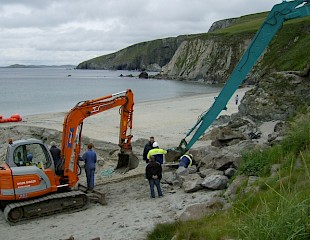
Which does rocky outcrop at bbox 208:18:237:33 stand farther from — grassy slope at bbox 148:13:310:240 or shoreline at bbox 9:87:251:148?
grassy slope at bbox 148:13:310:240

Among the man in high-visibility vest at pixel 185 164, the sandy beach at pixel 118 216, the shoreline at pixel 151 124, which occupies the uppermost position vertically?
the man in high-visibility vest at pixel 185 164

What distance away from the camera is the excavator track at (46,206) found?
10.9m

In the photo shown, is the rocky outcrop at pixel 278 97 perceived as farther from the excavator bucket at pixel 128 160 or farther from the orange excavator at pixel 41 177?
the orange excavator at pixel 41 177

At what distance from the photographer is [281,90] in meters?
22.1

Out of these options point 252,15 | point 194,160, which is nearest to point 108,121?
point 194,160

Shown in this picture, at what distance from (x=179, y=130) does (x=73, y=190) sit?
16.4 metres

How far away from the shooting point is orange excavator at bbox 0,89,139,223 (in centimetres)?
1101

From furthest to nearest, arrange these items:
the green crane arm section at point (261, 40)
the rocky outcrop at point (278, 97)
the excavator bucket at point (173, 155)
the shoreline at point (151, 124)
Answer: the shoreline at point (151, 124), the rocky outcrop at point (278, 97), the excavator bucket at point (173, 155), the green crane arm section at point (261, 40)

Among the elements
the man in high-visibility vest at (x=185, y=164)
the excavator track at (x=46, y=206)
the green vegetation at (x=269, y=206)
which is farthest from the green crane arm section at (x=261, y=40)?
the excavator track at (x=46, y=206)

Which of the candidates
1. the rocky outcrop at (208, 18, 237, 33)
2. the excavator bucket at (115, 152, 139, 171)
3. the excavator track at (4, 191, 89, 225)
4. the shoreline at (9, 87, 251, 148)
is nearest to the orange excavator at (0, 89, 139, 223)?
the excavator track at (4, 191, 89, 225)

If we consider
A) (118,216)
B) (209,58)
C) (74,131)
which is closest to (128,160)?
(74,131)

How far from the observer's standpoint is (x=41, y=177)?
11305mm

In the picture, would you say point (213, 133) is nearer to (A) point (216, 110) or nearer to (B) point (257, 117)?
(B) point (257, 117)

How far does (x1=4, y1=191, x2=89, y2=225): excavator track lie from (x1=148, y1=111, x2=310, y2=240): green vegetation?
14.6 feet
